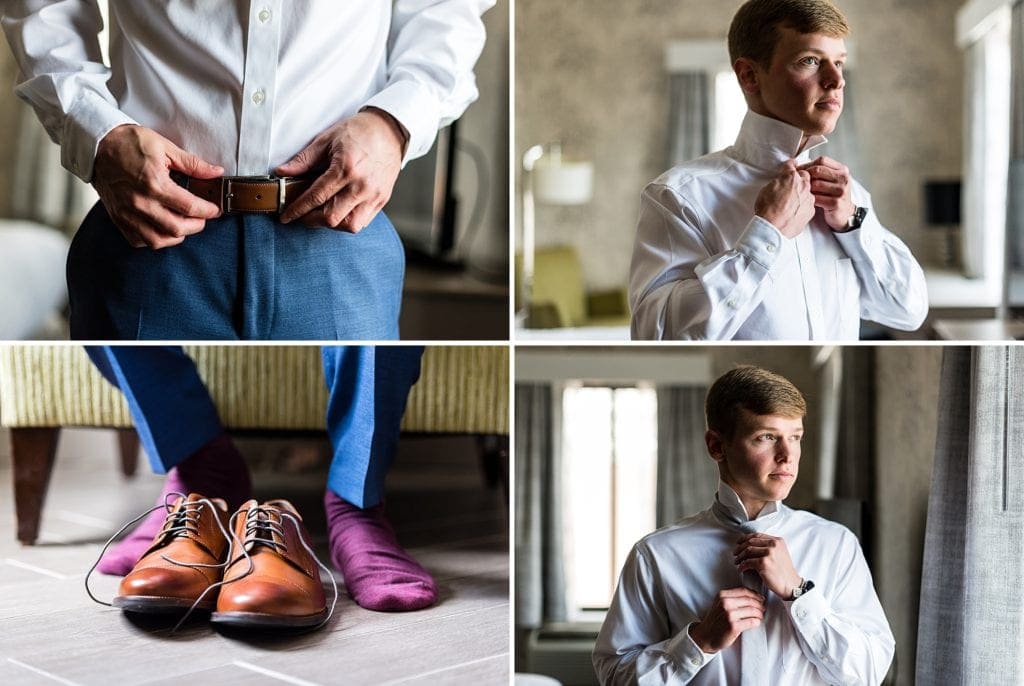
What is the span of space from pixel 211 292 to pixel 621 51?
554mm

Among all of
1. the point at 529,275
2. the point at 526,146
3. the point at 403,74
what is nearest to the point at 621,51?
the point at 529,275

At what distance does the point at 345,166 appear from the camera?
0.76m

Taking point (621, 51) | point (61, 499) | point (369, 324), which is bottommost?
point (61, 499)

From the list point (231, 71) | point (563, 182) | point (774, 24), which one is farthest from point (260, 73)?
point (563, 182)

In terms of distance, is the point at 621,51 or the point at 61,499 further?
the point at 621,51

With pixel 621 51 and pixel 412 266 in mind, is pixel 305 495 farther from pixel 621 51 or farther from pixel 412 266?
pixel 621 51

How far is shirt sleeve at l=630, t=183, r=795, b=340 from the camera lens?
76cm

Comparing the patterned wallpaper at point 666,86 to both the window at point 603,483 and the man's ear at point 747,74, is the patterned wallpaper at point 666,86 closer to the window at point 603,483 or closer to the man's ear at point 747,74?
the man's ear at point 747,74

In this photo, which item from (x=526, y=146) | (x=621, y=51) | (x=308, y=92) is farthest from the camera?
(x=526, y=146)

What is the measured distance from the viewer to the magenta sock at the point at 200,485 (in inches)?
34.8

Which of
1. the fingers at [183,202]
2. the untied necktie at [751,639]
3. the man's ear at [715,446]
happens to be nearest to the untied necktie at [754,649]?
the untied necktie at [751,639]

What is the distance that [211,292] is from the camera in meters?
0.78

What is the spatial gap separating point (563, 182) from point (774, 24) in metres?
1.00

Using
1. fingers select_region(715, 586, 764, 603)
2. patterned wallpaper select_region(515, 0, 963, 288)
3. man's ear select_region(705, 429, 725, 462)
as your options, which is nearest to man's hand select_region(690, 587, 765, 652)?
fingers select_region(715, 586, 764, 603)
